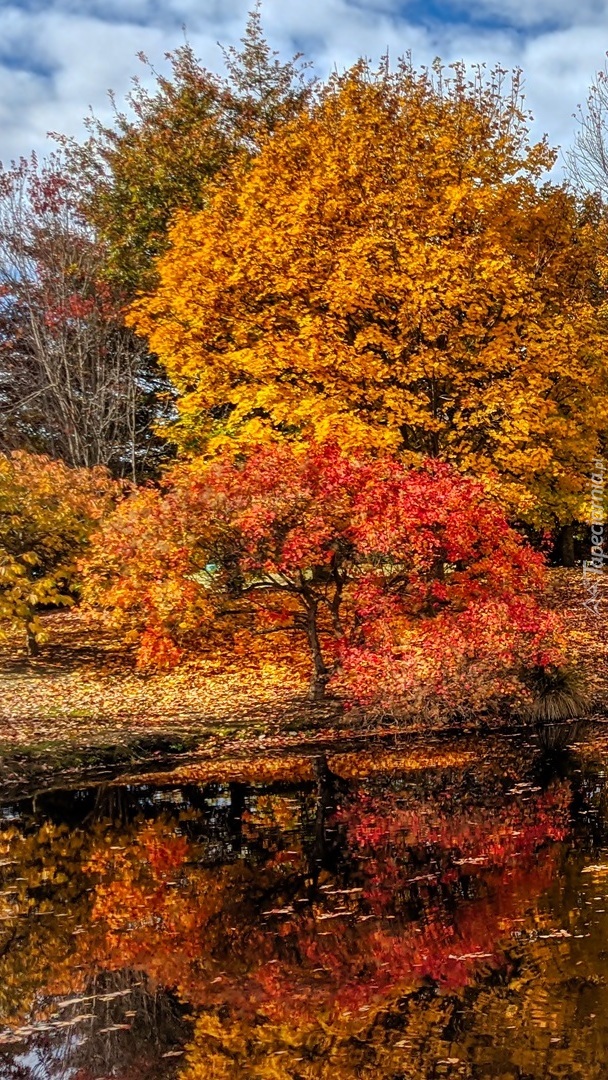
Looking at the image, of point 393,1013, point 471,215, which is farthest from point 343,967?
point 471,215

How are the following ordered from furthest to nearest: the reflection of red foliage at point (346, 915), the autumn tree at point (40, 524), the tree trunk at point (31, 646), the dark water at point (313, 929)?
the tree trunk at point (31, 646)
the autumn tree at point (40, 524)
the reflection of red foliage at point (346, 915)
the dark water at point (313, 929)

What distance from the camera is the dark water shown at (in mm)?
5715

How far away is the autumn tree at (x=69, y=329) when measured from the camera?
2525 cm

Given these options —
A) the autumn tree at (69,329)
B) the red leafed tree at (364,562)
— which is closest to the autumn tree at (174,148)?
the autumn tree at (69,329)

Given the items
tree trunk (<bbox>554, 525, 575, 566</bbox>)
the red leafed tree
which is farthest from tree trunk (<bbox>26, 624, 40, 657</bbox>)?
tree trunk (<bbox>554, 525, 575, 566</bbox>)

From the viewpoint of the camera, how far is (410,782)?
11.7 meters

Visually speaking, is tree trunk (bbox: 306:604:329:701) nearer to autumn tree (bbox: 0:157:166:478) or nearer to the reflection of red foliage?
the reflection of red foliage

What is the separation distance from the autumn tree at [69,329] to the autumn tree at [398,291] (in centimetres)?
624

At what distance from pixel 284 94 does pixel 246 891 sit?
23.2 metres

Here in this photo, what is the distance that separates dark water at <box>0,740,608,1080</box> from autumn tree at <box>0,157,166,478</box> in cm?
1516

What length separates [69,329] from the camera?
25984 mm

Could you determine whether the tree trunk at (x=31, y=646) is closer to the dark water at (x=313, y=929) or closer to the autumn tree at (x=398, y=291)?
the autumn tree at (x=398, y=291)

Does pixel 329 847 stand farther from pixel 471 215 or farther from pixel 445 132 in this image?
pixel 445 132

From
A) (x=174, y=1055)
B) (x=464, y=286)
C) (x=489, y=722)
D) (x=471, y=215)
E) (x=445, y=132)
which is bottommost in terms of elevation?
(x=174, y=1055)
